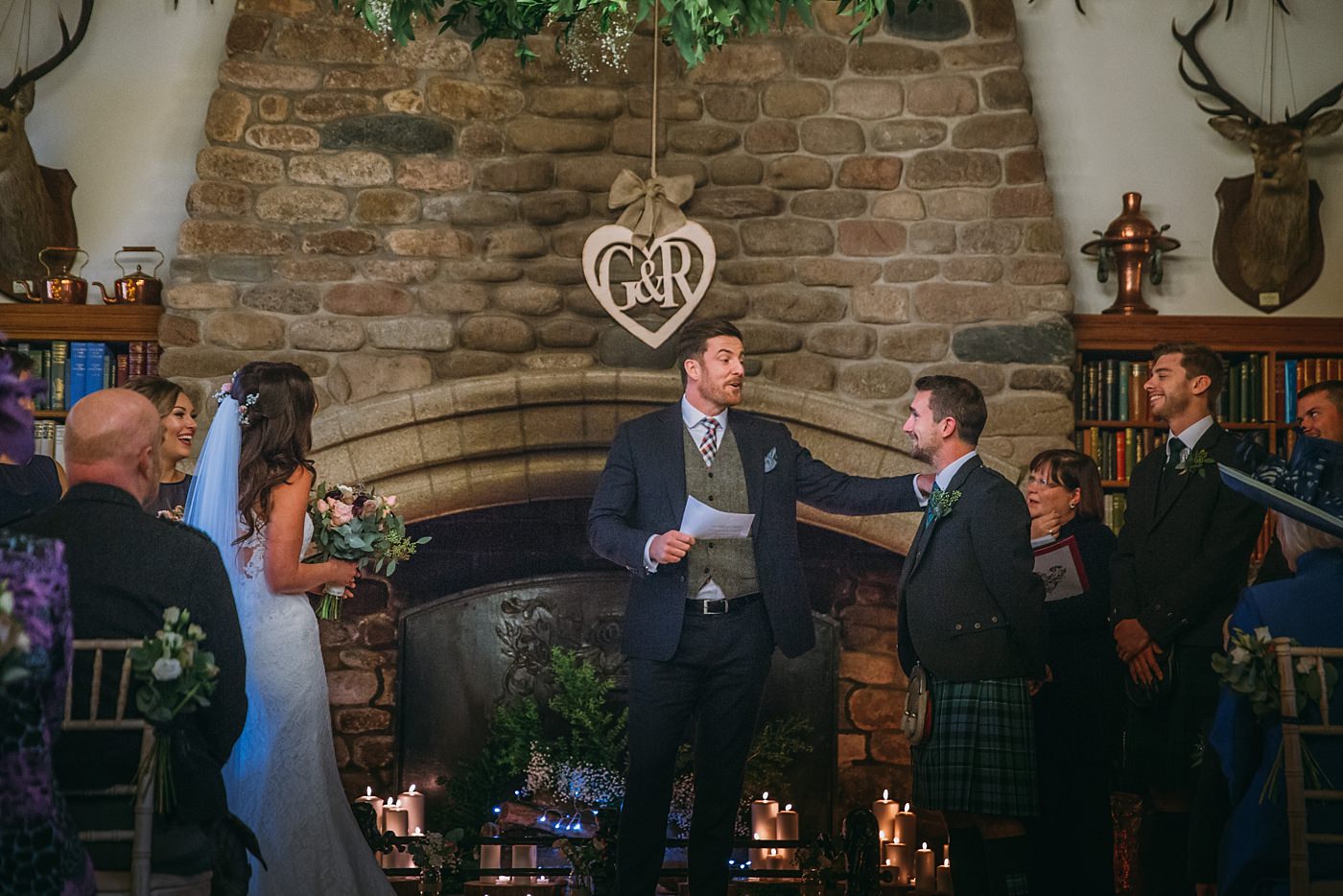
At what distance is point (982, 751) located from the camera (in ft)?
10.7

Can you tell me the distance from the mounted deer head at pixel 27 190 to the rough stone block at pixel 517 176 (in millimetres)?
1646

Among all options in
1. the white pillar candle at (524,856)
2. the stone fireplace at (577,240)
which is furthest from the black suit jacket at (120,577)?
the stone fireplace at (577,240)

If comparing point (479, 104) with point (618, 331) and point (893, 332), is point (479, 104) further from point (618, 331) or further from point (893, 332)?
point (893, 332)

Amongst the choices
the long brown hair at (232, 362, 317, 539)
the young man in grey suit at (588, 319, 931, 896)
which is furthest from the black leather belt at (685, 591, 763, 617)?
the long brown hair at (232, 362, 317, 539)

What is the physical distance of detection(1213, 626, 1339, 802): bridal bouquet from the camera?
8.27 ft

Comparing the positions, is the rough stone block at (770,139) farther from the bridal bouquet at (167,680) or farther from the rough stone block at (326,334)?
the bridal bouquet at (167,680)

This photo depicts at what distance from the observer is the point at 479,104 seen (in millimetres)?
4926

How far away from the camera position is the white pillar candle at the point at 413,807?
15.9ft

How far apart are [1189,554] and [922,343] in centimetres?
144

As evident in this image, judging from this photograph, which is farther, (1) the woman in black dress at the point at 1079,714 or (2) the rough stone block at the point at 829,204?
(2) the rough stone block at the point at 829,204

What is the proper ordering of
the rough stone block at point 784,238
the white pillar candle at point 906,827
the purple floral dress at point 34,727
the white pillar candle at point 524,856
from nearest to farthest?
the purple floral dress at point 34,727 < the white pillar candle at point 524,856 < the white pillar candle at point 906,827 < the rough stone block at point 784,238

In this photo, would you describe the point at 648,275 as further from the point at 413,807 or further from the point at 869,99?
the point at 413,807

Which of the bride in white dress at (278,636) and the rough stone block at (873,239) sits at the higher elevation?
the rough stone block at (873,239)

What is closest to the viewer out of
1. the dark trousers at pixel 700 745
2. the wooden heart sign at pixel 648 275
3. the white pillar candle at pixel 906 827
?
the dark trousers at pixel 700 745
